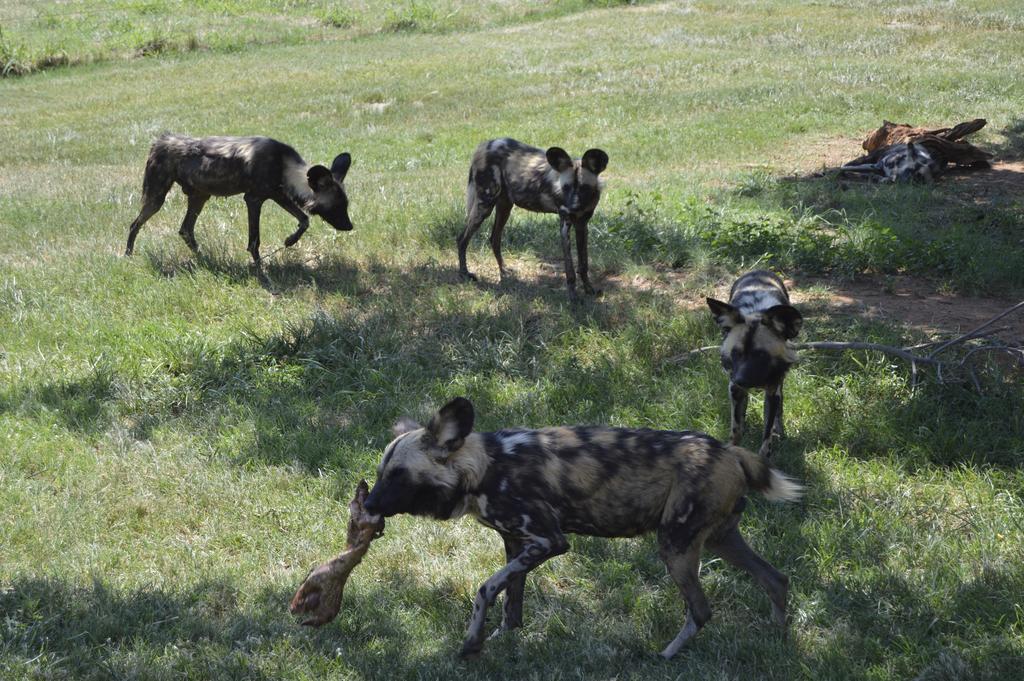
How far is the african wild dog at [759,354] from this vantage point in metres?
5.97

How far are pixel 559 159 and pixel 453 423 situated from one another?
4.80m

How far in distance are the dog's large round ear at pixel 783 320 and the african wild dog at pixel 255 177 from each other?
529 cm

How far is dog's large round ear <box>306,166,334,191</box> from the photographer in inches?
387

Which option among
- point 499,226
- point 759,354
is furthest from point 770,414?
point 499,226

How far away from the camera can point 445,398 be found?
7.14 m

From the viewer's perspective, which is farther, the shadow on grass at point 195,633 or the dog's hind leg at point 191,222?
the dog's hind leg at point 191,222

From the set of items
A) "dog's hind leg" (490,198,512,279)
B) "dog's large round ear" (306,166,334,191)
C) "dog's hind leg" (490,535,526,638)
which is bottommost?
"dog's hind leg" (490,535,526,638)

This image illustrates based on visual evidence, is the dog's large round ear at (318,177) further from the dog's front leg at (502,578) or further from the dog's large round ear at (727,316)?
the dog's front leg at (502,578)

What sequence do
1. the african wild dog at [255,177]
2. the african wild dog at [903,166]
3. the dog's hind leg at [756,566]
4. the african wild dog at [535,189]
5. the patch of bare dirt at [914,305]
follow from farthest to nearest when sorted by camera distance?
the african wild dog at [903,166] < the african wild dog at [255,177] < the african wild dog at [535,189] < the patch of bare dirt at [914,305] < the dog's hind leg at [756,566]

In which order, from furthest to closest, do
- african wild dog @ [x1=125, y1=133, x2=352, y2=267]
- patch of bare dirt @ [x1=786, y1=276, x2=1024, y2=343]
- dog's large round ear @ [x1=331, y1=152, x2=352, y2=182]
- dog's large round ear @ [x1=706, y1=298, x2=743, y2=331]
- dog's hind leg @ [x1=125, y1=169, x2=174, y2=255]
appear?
dog's hind leg @ [x1=125, y1=169, x2=174, y2=255] → dog's large round ear @ [x1=331, y1=152, x2=352, y2=182] → african wild dog @ [x1=125, y1=133, x2=352, y2=267] → patch of bare dirt @ [x1=786, y1=276, x2=1024, y2=343] → dog's large round ear @ [x1=706, y1=298, x2=743, y2=331]

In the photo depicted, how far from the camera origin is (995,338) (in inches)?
279

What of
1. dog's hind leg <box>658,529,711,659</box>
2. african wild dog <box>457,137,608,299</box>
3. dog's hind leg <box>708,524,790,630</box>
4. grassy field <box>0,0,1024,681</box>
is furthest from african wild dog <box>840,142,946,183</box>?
dog's hind leg <box>658,529,711,659</box>

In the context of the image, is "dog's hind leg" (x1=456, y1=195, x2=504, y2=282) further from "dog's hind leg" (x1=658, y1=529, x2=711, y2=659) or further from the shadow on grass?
"dog's hind leg" (x1=658, y1=529, x2=711, y2=659)

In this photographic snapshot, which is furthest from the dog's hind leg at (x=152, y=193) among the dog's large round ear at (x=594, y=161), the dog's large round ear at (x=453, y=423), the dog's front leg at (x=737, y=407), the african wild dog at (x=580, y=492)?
the dog's large round ear at (x=453, y=423)
